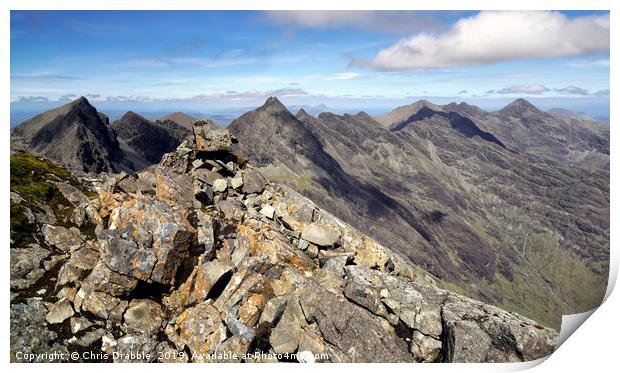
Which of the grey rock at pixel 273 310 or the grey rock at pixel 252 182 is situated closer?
the grey rock at pixel 273 310

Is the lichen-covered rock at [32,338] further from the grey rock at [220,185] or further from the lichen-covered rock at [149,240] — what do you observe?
the grey rock at [220,185]

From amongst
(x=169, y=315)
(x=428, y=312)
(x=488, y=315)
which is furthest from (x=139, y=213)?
(x=488, y=315)

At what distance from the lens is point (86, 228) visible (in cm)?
2489

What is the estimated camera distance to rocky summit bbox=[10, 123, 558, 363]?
2055cm

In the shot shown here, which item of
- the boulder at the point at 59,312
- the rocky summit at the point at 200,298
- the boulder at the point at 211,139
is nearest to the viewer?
the boulder at the point at 59,312

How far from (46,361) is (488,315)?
2697 centimetres

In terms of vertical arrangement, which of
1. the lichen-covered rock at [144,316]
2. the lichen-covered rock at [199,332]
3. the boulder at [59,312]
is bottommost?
the lichen-covered rock at [199,332]

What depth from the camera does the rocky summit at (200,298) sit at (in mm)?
20547

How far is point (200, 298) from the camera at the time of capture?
74.3 ft

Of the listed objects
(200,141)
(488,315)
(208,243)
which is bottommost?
(488,315)

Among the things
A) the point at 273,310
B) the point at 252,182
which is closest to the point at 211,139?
the point at 252,182

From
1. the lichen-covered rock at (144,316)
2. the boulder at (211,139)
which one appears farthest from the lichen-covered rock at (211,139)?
the lichen-covered rock at (144,316)

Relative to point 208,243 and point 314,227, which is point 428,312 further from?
point 208,243

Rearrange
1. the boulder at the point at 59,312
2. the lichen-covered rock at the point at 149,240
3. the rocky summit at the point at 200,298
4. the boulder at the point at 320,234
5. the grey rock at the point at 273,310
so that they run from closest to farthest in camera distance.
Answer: the boulder at the point at 59,312
the rocky summit at the point at 200,298
the lichen-covered rock at the point at 149,240
the grey rock at the point at 273,310
the boulder at the point at 320,234
